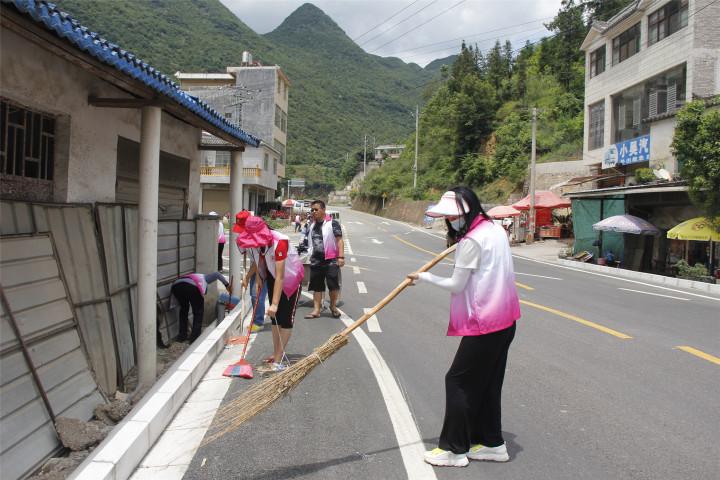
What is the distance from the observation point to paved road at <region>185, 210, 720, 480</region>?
144 inches

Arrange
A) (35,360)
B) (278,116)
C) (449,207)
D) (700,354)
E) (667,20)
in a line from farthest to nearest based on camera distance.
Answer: (278,116), (667,20), (700,354), (35,360), (449,207)

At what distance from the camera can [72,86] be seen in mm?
5457

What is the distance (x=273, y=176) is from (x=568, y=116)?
25.9m

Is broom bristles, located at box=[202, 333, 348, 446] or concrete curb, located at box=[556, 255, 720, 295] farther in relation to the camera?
concrete curb, located at box=[556, 255, 720, 295]

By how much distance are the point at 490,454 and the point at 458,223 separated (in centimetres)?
163

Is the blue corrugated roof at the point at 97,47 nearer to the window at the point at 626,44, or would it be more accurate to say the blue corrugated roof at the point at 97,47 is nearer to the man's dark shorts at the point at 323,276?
the man's dark shorts at the point at 323,276

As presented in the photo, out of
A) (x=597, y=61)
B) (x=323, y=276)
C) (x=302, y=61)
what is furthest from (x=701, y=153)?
(x=302, y=61)

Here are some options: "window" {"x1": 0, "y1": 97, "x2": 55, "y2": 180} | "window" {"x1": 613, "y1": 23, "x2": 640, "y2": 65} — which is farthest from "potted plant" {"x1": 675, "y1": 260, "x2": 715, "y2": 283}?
"window" {"x1": 0, "y1": 97, "x2": 55, "y2": 180}

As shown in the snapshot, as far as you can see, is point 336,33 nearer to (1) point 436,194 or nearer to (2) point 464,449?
(1) point 436,194

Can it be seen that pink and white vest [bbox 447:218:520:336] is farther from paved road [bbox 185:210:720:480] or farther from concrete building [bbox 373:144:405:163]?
concrete building [bbox 373:144:405:163]

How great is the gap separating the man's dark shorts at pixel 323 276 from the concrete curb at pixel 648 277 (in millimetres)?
10824

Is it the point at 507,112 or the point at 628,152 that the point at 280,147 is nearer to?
the point at 507,112

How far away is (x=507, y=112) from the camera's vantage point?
168 ft

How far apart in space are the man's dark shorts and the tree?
39.4 feet
